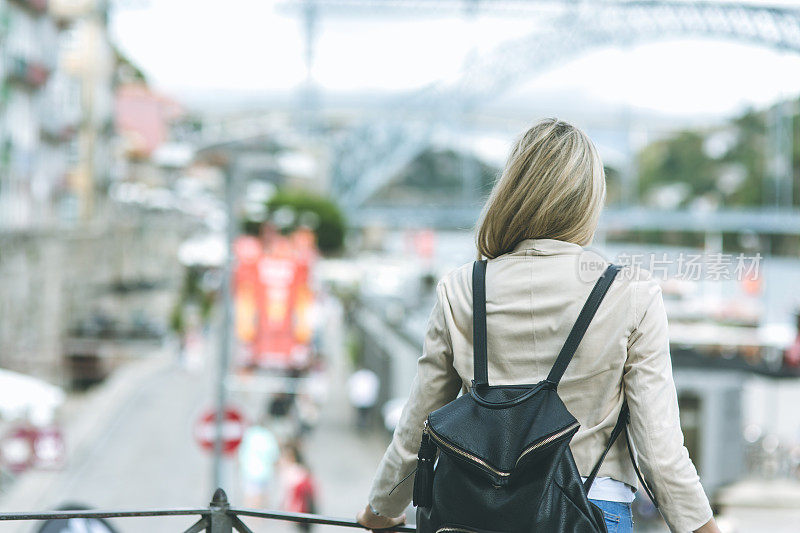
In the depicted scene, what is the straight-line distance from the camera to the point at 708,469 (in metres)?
14.2

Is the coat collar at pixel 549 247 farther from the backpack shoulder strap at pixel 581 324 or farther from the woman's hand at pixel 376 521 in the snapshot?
the woman's hand at pixel 376 521

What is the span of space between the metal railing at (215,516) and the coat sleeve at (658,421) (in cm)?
73

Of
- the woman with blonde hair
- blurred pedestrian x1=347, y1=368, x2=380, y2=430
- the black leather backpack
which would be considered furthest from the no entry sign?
the black leather backpack

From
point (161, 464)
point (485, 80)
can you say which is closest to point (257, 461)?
point (161, 464)

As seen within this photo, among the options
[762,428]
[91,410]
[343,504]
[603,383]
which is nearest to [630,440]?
[603,383]

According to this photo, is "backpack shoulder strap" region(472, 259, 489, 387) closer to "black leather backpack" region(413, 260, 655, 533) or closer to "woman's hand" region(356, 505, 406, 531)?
"black leather backpack" region(413, 260, 655, 533)

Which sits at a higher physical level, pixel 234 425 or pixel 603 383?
pixel 603 383

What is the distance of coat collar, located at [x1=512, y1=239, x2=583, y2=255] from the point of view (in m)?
1.76

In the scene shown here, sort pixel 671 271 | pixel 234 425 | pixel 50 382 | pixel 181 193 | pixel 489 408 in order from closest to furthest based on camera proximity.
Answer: pixel 489 408 < pixel 671 271 < pixel 234 425 < pixel 50 382 < pixel 181 193

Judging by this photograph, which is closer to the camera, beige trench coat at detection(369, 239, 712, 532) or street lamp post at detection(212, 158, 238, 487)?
beige trench coat at detection(369, 239, 712, 532)

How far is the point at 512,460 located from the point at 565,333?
25cm

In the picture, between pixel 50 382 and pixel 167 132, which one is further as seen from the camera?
pixel 167 132

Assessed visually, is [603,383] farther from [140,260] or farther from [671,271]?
[140,260]

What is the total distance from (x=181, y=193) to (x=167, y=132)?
7883 millimetres
